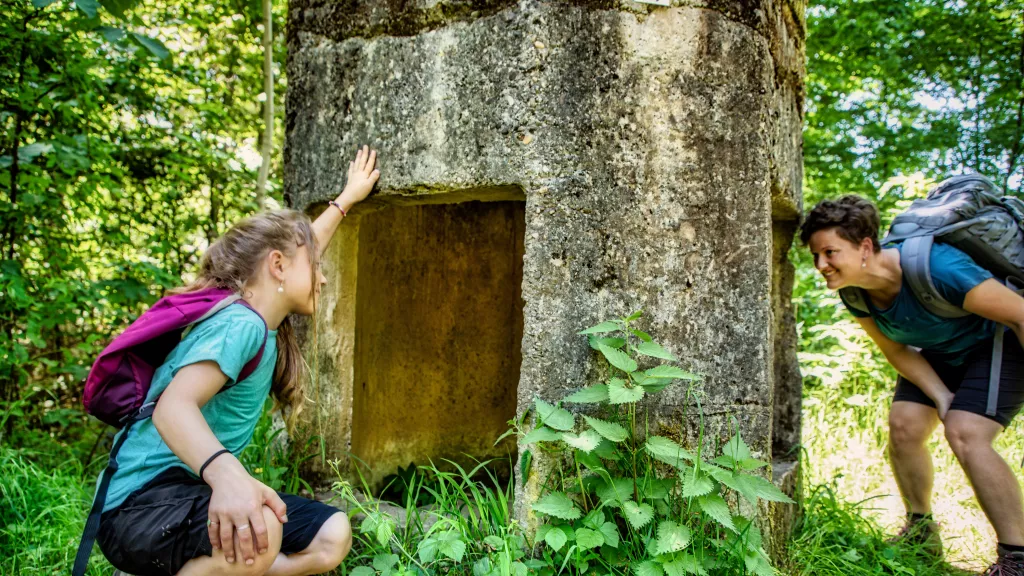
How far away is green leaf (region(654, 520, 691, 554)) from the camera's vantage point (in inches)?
75.5

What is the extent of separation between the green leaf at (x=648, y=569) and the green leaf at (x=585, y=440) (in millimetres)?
Answer: 358

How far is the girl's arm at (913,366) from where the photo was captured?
2.83 metres

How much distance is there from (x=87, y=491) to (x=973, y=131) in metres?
6.61

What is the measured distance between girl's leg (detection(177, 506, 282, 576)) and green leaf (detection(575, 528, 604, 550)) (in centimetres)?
85

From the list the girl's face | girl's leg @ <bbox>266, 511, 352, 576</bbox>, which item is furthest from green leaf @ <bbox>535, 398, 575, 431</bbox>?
the girl's face

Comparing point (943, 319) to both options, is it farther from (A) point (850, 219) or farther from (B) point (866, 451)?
(B) point (866, 451)

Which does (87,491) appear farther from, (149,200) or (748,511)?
(748,511)

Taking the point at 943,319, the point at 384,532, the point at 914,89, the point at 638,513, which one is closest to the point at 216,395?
the point at 384,532

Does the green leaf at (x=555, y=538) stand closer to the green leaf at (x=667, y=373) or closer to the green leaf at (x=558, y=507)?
the green leaf at (x=558, y=507)

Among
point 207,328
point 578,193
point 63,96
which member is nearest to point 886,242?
point 578,193

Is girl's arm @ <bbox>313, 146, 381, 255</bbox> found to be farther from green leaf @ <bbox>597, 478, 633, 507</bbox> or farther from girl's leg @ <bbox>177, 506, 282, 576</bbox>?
green leaf @ <bbox>597, 478, 633, 507</bbox>

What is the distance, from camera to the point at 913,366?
2.94 metres

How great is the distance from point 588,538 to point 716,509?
1.27ft

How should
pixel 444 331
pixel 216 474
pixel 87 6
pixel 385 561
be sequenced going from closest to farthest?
pixel 216 474 < pixel 385 561 < pixel 87 6 < pixel 444 331
